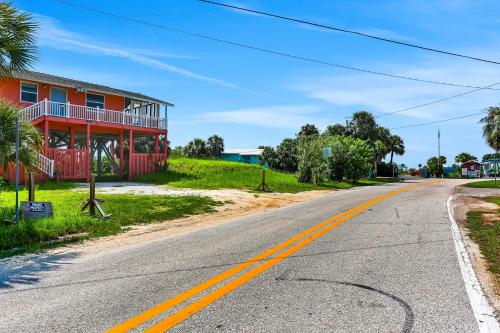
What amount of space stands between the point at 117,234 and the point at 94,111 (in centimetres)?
2018

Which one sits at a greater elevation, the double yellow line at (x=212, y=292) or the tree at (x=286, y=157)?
the tree at (x=286, y=157)

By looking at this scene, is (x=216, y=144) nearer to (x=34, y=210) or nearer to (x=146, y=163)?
(x=146, y=163)

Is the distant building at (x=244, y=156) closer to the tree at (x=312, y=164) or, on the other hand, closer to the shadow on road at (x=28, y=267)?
the tree at (x=312, y=164)

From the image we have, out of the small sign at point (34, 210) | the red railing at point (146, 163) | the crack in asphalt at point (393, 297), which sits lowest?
the crack in asphalt at point (393, 297)

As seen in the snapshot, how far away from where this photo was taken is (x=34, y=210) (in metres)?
9.75

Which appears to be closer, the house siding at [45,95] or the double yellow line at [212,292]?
the double yellow line at [212,292]

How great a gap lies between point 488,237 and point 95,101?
27.9 meters

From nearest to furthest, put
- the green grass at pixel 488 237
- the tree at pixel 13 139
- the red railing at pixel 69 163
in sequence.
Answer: the green grass at pixel 488 237
the tree at pixel 13 139
the red railing at pixel 69 163

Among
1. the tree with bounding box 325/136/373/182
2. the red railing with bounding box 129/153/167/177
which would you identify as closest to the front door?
the red railing with bounding box 129/153/167/177

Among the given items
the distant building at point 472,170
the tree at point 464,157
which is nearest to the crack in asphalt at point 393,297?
the distant building at point 472,170

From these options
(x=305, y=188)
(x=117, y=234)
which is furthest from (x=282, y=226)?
(x=305, y=188)

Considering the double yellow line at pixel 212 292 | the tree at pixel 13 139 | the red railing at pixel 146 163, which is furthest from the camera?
the red railing at pixel 146 163

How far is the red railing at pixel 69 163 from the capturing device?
2456 centimetres

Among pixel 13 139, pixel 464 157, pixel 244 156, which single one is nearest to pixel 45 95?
pixel 13 139
